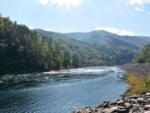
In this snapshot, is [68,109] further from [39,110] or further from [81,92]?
[81,92]

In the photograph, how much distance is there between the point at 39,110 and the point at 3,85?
190 ft

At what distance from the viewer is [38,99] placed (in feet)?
372

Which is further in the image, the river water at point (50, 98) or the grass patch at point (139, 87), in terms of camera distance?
the grass patch at point (139, 87)

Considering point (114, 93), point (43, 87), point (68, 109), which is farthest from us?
point (43, 87)

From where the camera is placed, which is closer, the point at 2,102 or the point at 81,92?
the point at 2,102

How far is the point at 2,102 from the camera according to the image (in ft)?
347

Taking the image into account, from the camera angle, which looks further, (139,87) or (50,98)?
(139,87)

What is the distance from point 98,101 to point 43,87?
4167 centimetres

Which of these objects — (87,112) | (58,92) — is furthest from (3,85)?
(87,112)

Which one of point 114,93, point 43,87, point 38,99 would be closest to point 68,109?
point 38,99

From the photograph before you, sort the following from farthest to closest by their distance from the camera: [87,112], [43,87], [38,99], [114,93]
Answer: [43,87]
[114,93]
[38,99]
[87,112]

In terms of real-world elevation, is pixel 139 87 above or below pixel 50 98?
above

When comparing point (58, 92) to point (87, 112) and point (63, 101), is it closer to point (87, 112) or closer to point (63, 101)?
point (63, 101)

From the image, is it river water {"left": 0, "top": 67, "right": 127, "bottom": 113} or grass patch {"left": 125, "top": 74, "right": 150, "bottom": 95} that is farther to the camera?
grass patch {"left": 125, "top": 74, "right": 150, "bottom": 95}
